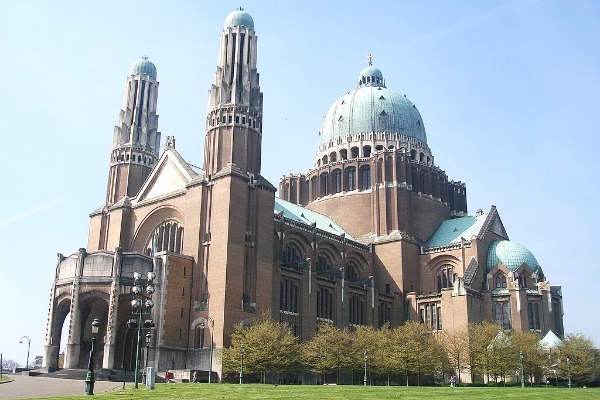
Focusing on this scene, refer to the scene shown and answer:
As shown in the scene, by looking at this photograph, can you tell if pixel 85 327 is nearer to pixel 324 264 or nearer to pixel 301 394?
pixel 324 264

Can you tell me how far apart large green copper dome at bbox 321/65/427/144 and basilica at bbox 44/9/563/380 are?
221 mm

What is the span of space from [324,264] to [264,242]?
16.6 m

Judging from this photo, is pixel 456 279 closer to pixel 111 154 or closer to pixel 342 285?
pixel 342 285

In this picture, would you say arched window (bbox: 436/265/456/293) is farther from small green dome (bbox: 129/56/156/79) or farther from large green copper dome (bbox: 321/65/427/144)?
small green dome (bbox: 129/56/156/79)

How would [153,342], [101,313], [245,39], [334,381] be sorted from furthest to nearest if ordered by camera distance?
[245,39]
[334,381]
[101,313]
[153,342]

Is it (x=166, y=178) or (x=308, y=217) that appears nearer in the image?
(x=166, y=178)

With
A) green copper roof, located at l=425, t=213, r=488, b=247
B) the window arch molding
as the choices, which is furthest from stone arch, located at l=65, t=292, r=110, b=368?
green copper roof, located at l=425, t=213, r=488, b=247

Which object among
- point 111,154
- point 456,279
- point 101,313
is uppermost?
point 111,154

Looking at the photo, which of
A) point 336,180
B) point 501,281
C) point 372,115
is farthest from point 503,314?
point 372,115

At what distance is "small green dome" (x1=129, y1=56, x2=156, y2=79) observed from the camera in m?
83.5

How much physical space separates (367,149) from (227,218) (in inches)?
1584

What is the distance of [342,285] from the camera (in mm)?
77750

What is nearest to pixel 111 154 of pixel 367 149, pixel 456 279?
pixel 367 149

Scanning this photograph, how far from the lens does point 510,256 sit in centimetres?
8512
